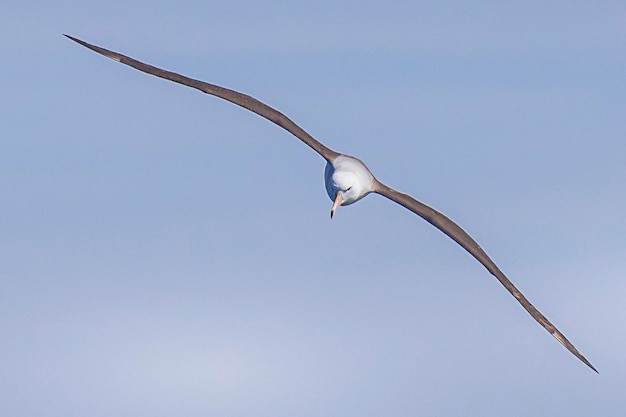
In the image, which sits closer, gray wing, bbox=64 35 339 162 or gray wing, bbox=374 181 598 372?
gray wing, bbox=374 181 598 372

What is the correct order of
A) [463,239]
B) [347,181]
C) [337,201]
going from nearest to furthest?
[347,181], [337,201], [463,239]

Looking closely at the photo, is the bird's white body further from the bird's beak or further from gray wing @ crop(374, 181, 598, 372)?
gray wing @ crop(374, 181, 598, 372)

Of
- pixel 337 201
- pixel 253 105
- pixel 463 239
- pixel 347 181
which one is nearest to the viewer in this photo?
pixel 347 181

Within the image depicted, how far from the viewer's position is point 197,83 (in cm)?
2214

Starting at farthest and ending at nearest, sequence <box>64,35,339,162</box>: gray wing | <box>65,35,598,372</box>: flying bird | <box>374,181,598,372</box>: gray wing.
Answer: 1. <box>64,35,339,162</box>: gray wing
2. <box>374,181,598,372</box>: gray wing
3. <box>65,35,598,372</box>: flying bird

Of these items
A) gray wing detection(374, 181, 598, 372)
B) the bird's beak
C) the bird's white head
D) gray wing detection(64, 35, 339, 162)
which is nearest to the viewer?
the bird's beak

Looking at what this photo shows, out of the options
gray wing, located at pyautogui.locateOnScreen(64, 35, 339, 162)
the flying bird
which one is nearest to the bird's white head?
the flying bird

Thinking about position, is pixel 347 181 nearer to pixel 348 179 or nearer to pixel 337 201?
pixel 348 179

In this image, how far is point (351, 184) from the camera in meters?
21.2

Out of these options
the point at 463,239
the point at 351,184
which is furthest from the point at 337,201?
the point at 463,239

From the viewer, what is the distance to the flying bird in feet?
70.1

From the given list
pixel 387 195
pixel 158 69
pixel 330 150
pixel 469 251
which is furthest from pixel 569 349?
pixel 158 69

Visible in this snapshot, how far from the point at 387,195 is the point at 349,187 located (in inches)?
50.5

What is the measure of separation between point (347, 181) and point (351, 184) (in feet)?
0.31
